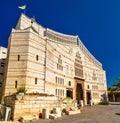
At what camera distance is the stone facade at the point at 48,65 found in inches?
738

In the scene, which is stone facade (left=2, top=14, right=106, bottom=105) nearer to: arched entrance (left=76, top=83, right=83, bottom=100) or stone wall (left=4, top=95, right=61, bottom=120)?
arched entrance (left=76, top=83, right=83, bottom=100)

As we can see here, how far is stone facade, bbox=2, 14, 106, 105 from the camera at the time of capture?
18.8 metres

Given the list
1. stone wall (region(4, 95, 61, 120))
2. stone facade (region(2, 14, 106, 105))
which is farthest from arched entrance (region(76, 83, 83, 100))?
stone wall (region(4, 95, 61, 120))

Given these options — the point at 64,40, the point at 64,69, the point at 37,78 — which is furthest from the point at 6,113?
the point at 64,40

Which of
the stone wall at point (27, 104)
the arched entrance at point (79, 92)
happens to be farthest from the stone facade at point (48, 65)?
the stone wall at point (27, 104)

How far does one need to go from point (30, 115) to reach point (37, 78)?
766cm

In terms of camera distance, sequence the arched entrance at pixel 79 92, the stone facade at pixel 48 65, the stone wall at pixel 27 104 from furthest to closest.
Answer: the arched entrance at pixel 79 92 → the stone facade at pixel 48 65 → the stone wall at pixel 27 104

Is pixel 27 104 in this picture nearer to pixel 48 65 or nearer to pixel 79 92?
pixel 48 65

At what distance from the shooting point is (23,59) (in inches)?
755

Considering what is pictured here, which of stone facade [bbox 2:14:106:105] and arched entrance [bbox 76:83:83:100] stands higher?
stone facade [bbox 2:14:106:105]

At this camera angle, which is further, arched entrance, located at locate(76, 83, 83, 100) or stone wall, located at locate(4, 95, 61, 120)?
arched entrance, located at locate(76, 83, 83, 100)

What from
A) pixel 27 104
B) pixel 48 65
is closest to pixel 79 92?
pixel 48 65

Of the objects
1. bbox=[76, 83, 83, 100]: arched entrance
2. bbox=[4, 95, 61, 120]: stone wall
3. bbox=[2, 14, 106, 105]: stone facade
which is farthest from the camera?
bbox=[76, 83, 83, 100]: arched entrance

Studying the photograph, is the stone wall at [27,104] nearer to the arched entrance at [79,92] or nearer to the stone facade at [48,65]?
the stone facade at [48,65]
